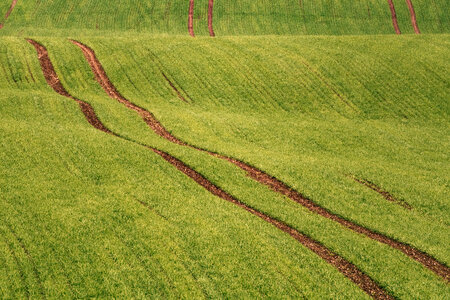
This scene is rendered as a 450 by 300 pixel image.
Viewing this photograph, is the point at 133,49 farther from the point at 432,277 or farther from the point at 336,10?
the point at 336,10

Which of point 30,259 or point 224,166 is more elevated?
point 30,259

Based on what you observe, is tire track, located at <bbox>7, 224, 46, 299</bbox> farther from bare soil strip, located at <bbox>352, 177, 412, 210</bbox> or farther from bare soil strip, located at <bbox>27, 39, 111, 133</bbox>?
bare soil strip, located at <bbox>352, 177, 412, 210</bbox>

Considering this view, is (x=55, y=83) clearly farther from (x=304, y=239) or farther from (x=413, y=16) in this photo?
(x=413, y=16)

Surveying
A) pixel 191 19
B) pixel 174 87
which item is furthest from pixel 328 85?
pixel 191 19

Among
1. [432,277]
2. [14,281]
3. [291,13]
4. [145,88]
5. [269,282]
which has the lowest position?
[432,277]

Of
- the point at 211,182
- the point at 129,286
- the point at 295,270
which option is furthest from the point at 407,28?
the point at 129,286

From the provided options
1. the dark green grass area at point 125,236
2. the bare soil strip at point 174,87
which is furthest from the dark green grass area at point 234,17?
the dark green grass area at point 125,236
